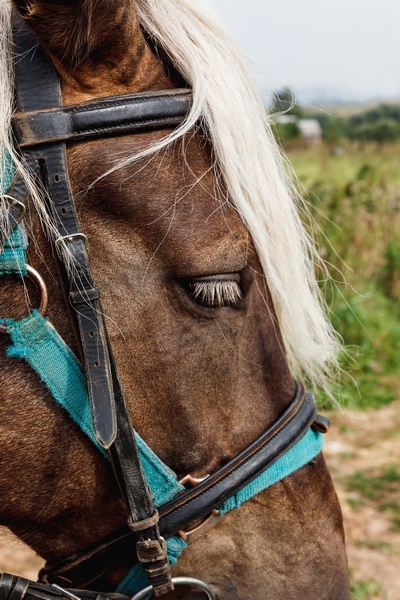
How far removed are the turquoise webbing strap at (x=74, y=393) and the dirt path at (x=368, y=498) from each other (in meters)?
1.20

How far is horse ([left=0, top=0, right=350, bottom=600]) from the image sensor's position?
1421mm

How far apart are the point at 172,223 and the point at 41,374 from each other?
1.51 feet

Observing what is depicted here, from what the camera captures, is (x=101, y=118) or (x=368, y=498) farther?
(x=368, y=498)

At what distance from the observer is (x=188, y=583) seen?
5.05 feet

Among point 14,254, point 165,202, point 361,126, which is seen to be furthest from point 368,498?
point 361,126

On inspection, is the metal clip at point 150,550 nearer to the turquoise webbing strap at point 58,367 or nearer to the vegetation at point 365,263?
the turquoise webbing strap at point 58,367

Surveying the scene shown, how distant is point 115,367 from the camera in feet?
4.68

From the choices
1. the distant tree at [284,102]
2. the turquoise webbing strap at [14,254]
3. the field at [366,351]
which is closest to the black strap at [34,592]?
the turquoise webbing strap at [14,254]

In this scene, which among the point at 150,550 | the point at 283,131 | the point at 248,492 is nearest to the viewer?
the point at 150,550

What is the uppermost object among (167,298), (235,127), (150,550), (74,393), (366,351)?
(235,127)

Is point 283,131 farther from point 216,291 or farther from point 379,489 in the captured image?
point 216,291

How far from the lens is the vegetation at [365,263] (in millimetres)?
5492

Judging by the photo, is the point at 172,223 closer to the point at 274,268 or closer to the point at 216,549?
the point at 274,268

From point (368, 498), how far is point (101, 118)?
11.3ft
